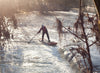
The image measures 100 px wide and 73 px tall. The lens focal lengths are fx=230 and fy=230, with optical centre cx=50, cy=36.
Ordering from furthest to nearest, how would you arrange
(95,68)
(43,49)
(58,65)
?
(43,49)
(58,65)
(95,68)

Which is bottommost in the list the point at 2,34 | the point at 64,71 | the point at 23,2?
the point at 64,71

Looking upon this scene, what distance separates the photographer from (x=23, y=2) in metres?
42.7

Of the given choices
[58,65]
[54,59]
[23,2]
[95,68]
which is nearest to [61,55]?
[54,59]

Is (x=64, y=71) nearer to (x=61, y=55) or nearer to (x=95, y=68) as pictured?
(x=95, y=68)

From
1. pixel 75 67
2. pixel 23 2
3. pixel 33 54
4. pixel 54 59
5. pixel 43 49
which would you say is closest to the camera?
pixel 75 67

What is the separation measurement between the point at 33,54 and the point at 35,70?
3.07 metres

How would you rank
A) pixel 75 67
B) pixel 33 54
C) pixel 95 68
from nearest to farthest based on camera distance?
pixel 95 68, pixel 75 67, pixel 33 54

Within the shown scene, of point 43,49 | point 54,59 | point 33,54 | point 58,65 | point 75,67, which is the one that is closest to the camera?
point 75,67

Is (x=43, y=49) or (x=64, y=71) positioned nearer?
(x=64, y=71)

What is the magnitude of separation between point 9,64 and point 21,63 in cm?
61

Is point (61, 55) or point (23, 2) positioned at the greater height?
point (23, 2)

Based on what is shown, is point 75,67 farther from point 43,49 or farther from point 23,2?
point 23,2

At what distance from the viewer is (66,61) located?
11.7 meters

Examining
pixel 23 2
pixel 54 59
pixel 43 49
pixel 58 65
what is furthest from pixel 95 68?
pixel 23 2
